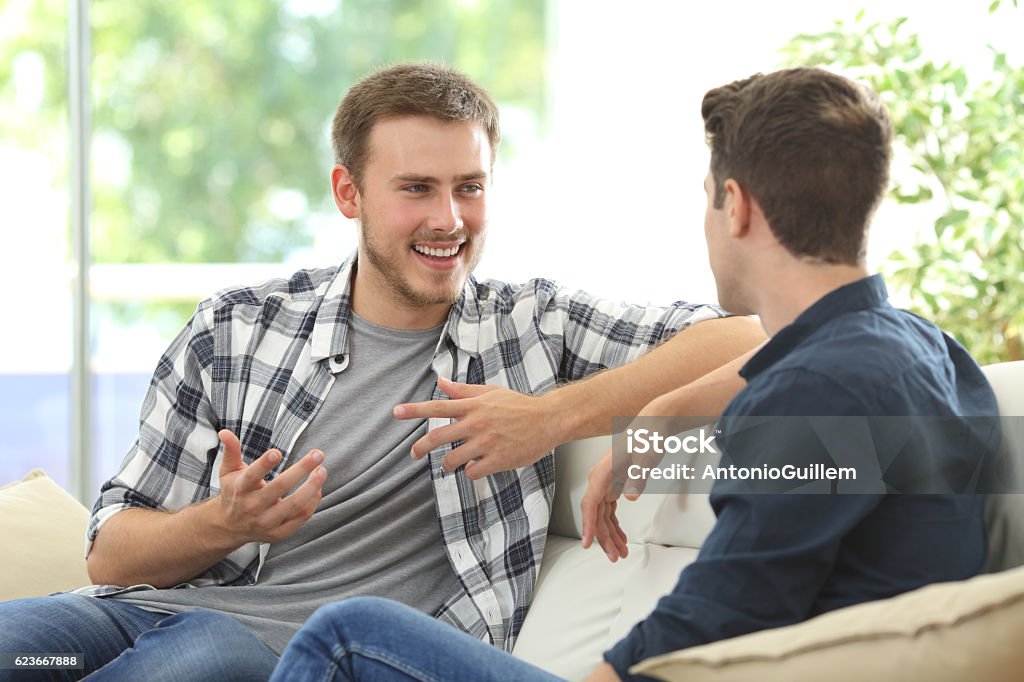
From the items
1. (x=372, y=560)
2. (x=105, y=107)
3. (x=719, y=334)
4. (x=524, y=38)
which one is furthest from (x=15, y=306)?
(x=719, y=334)

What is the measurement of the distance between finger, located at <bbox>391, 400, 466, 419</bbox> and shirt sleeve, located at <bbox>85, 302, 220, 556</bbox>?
1.29ft

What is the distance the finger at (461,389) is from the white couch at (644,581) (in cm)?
21

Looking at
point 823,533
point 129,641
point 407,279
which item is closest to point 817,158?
point 823,533

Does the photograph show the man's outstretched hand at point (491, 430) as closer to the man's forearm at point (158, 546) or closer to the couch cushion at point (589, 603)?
the couch cushion at point (589, 603)

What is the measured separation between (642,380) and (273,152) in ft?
8.30

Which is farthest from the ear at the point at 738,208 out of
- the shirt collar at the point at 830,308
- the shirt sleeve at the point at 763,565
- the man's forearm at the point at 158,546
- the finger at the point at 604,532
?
the man's forearm at the point at 158,546

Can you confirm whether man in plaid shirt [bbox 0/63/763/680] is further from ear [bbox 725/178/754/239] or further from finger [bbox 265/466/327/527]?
ear [bbox 725/178/754/239]

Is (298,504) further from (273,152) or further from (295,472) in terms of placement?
(273,152)

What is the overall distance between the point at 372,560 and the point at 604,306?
22.0 inches

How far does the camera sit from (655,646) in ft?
3.13

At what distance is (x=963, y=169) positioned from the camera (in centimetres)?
284

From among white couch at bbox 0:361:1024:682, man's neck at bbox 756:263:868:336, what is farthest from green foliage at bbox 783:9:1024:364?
man's neck at bbox 756:263:868:336

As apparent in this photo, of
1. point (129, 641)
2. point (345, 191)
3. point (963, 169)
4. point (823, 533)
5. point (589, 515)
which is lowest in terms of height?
point (129, 641)

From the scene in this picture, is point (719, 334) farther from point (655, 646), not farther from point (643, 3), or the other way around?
point (643, 3)
